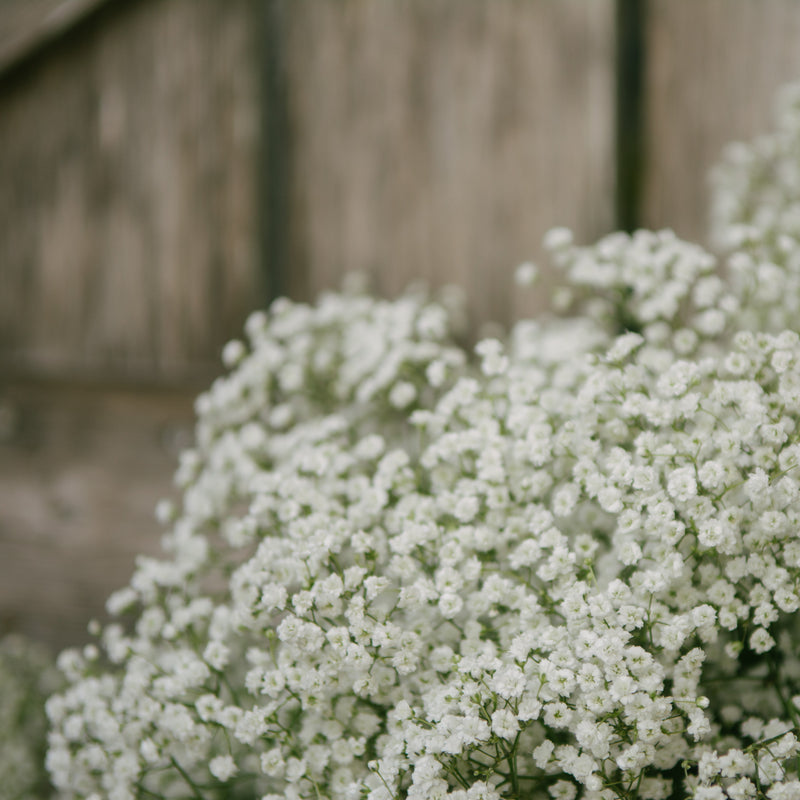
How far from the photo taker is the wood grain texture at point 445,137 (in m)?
1.42

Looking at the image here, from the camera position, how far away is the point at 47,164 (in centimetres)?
166

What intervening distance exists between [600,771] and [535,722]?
79 millimetres

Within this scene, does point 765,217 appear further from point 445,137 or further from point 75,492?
point 75,492

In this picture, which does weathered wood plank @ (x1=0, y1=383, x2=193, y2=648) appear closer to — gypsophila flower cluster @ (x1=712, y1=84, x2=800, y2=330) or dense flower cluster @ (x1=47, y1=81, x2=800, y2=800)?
dense flower cluster @ (x1=47, y1=81, x2=800, y2=800)

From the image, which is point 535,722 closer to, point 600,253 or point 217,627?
point 217,627

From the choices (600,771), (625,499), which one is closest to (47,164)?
Answer: (625,499)

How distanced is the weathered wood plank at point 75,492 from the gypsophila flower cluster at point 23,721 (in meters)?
0.24

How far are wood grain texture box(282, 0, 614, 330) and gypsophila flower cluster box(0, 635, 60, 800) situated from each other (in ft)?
2.72

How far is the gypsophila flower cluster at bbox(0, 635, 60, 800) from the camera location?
1240mm

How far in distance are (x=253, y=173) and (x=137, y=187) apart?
0.78 ft

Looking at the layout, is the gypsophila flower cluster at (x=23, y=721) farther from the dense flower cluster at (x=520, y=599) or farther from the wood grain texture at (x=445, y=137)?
the wood grain texture at (x=445, y=137)

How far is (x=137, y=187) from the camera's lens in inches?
63.9

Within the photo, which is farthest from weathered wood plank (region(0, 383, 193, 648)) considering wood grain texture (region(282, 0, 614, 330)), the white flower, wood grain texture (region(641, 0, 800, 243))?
wood grain texture (region(641, 0, 800, 243))

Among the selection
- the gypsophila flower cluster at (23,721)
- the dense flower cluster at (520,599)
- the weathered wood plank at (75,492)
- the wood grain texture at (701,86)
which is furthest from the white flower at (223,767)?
the wood grain texture at (701,86)
